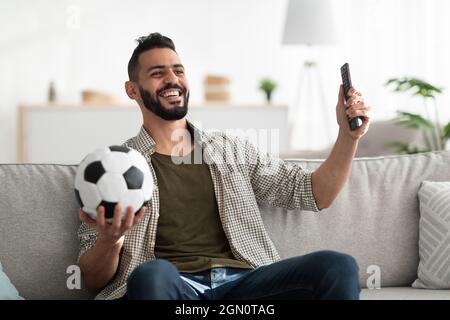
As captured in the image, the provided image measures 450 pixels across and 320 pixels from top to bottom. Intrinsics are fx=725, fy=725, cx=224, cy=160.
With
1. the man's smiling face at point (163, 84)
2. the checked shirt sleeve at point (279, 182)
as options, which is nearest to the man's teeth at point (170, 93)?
the man's smiling face at point (163, 84)

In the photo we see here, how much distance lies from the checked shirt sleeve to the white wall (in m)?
4.28

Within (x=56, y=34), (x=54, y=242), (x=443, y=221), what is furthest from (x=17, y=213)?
(x=56, y=34)

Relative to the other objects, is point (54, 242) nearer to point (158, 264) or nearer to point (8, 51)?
point (158, 264)

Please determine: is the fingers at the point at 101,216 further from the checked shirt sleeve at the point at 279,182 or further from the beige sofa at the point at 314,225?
the checked shirt sleeve at the point at 279,182

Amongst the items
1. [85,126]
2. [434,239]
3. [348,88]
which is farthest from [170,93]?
[85,126]

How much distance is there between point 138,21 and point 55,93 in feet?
3.27

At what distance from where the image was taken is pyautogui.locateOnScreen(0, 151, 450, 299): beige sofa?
2006 mm

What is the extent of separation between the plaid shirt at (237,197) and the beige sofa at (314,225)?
11cm

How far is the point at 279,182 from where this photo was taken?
2074 millimetres

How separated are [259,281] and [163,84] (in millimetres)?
674

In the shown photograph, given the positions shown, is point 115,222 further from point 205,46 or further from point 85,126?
point 205,46

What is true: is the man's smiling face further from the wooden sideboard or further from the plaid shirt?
the wooden sideboard

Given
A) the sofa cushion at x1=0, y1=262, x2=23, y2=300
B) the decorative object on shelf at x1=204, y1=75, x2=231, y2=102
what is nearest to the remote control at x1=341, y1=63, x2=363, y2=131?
the sofa cushion at x1=0, y1=262, x2=23, y2=300

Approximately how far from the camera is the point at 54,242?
6.63 feet
